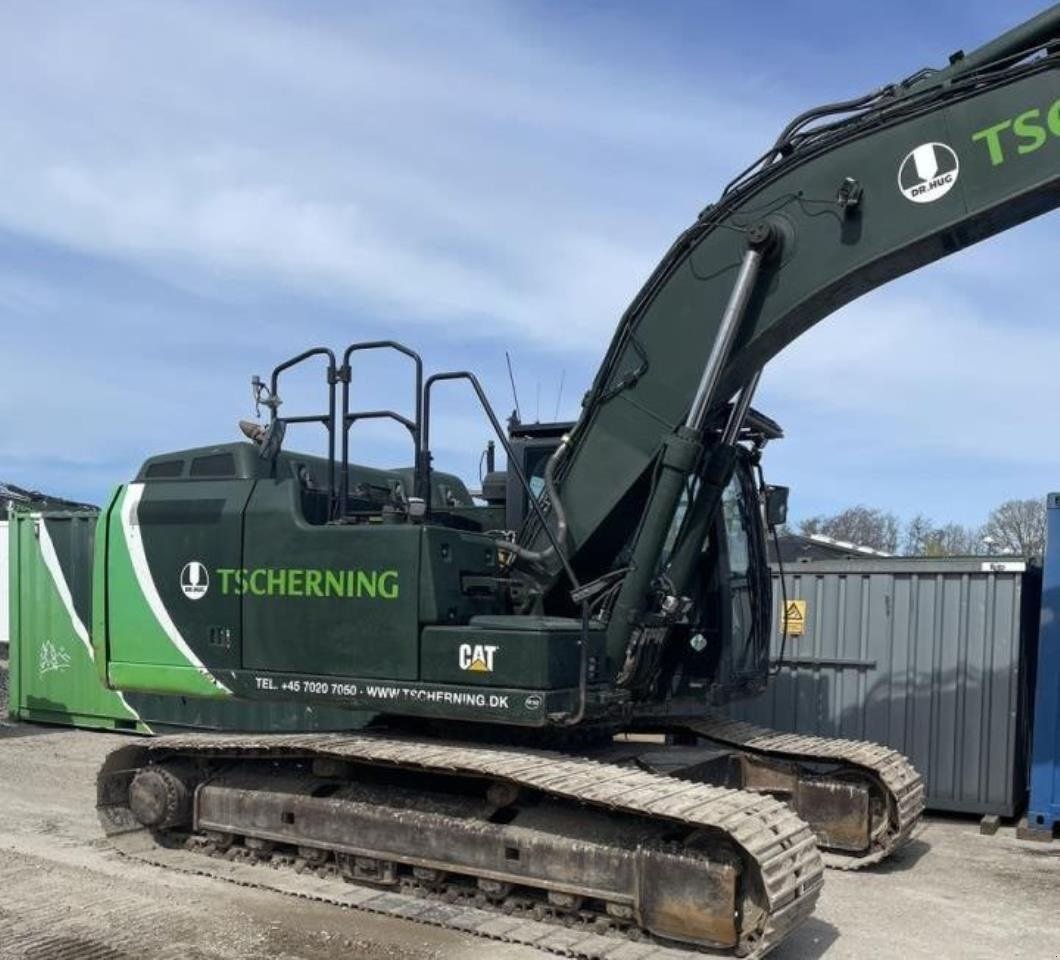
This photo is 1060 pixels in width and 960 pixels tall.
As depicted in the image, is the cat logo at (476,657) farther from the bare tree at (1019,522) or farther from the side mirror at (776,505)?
the bare tree at (1019,522)

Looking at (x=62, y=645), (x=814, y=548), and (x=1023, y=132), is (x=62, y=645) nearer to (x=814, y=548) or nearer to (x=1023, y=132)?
(x=814, y=548)

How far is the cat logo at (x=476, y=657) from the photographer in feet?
21.5

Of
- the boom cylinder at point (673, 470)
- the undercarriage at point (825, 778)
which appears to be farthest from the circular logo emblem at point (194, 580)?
the undercarriage at point (825, 778)

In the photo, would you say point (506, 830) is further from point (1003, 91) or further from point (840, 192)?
point (1003, 91)

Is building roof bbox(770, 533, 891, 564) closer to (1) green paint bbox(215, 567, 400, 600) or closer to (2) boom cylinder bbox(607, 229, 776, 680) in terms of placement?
(2) boom cylinder bbox(607, 229, 776, 680)

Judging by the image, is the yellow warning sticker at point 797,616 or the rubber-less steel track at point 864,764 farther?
the yellow warning sticker at point 797,616

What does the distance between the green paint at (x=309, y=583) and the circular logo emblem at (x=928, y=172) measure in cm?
344

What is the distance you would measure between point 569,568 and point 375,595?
3.67 feet

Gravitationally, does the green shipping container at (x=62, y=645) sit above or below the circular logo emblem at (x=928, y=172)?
below

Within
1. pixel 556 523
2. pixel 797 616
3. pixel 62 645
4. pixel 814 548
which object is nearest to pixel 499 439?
pixel 556 523

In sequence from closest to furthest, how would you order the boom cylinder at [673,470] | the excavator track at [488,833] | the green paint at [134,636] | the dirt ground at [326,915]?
the excavator track at [488,833], the dirt ground at [326,915], the boom cylinder at [673,470], the green paint at [134,636]

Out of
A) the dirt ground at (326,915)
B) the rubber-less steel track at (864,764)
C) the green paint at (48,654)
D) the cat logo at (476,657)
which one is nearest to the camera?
the dirt ground at (326,915)

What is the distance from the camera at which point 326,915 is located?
260 inches

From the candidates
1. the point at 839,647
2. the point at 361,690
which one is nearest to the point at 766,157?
the point at 361,690
